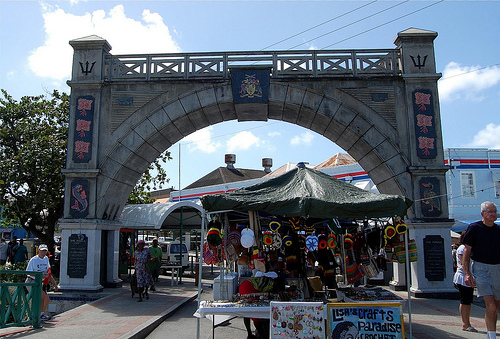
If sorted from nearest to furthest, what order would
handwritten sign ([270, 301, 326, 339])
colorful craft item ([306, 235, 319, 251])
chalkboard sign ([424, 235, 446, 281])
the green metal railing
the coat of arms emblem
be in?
handwritten sign ([270, 301, 326, 339]), the green metal railing, colorful craft item ([306, 235, 319, 251]), chalkboard sign ([424, 235, 446, 281]), the coat of arms emblem

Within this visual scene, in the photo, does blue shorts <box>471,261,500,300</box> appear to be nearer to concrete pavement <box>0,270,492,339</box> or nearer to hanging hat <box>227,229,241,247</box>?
concrete pavement <box>0,270,492,339</box>

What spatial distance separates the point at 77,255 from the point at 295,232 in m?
8.13

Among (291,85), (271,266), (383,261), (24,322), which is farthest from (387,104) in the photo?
(24,322)

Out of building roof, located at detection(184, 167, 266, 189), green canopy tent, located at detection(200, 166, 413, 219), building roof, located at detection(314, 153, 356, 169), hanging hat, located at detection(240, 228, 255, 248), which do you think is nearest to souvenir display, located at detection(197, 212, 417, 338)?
hanging hat, located at detection(240, 228, 255, 248)

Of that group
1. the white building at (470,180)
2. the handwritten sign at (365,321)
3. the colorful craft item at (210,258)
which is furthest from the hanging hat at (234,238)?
the white building at (470,180)

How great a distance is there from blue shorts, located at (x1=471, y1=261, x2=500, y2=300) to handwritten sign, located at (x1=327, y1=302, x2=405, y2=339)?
135cm

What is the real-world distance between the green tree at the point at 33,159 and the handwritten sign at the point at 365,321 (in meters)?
14.2

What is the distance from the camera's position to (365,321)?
19.4 ft

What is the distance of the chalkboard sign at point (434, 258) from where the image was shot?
1262cm

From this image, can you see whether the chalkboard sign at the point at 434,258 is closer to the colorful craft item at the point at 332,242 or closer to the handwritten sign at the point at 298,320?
the colorful craft item at the point at 332,242

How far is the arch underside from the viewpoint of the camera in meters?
13.7

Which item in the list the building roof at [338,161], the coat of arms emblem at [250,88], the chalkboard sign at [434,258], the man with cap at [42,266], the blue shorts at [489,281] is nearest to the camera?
the blue shorts at [489,281]

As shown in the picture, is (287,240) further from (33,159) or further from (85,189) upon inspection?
(33,159)

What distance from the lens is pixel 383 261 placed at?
9.04 m
